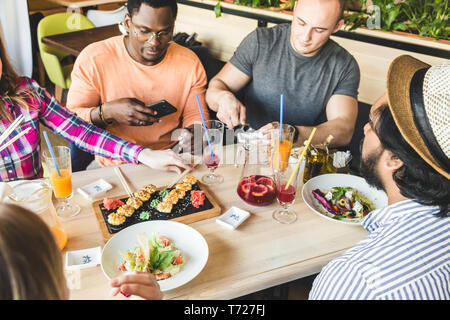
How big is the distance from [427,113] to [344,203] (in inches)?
20.7

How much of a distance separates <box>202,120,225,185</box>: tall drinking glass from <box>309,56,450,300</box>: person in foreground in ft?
2.00

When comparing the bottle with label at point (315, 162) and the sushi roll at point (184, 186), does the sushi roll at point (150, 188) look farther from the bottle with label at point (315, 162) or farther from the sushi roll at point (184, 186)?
the bottle with label at point (315, 162)

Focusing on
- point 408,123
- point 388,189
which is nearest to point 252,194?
point 388,189

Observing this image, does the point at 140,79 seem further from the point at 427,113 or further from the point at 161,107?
the point at 427,113

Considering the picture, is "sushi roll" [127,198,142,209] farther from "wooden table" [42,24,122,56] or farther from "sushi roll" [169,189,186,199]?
"wooden table" [42,24,122,56]

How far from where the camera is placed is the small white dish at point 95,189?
1.38 meters

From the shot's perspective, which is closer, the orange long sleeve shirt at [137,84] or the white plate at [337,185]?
the white plate at [337,185]

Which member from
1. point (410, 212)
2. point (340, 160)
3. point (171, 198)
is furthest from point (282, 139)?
point (410, 212)

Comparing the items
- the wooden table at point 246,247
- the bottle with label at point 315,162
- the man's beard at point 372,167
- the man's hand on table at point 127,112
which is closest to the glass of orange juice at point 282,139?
the bottle with label at point 315,162

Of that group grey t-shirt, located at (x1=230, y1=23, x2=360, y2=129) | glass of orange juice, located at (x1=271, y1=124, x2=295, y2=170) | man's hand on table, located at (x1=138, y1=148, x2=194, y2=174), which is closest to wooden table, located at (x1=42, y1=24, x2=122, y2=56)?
grey t-shirt, located at (x1=230, y1=23, x2=360, y2=129)

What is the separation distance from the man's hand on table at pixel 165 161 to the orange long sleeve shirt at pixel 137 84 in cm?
47

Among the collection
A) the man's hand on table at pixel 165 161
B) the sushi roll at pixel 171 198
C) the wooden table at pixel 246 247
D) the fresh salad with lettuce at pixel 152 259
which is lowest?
the wooden table at pixel 246 247

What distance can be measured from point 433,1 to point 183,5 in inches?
95.9

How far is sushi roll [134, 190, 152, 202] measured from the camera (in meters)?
1.36
